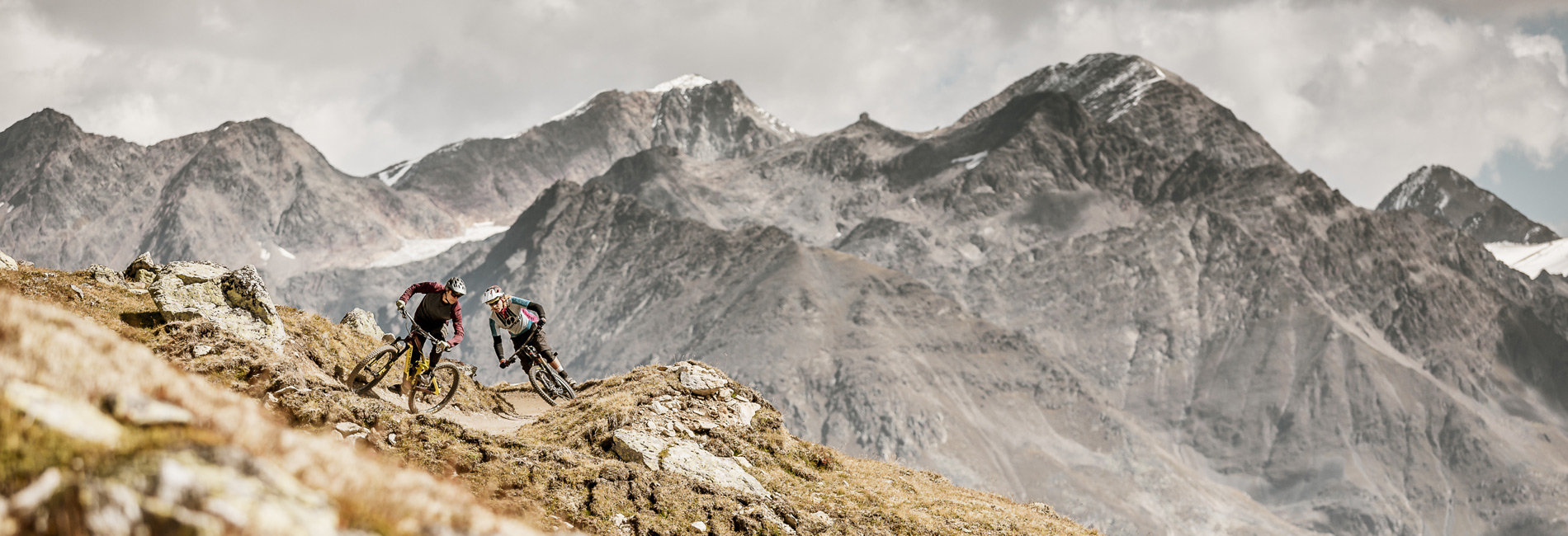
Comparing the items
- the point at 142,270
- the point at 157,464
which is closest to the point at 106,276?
the point at 142,270

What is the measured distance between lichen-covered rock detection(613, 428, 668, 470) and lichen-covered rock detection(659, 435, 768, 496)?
0.16 m

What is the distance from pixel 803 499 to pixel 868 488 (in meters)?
2.24

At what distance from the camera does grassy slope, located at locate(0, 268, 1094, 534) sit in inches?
476

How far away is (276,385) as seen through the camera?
13.2 metres

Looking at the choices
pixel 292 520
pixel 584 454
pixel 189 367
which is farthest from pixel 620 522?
pixel 292 520

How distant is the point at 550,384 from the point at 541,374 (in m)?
0.28

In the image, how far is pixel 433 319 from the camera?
18688 mm

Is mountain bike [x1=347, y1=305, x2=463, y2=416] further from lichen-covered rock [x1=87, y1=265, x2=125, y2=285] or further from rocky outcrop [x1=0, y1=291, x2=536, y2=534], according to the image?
rocky outcrop [x1=0, y1=291, x2=536, y2=534]

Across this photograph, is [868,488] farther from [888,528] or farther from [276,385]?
[276,385]

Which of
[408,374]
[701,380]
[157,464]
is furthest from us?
[701,380]

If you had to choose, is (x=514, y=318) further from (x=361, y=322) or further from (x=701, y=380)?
(x=361, y=322)

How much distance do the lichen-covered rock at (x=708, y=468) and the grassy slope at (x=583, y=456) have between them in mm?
409

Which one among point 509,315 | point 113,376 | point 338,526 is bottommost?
point 338,526

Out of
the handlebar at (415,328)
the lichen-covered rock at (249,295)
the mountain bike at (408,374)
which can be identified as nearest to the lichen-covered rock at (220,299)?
the lichen-covered rock at (249,295)
